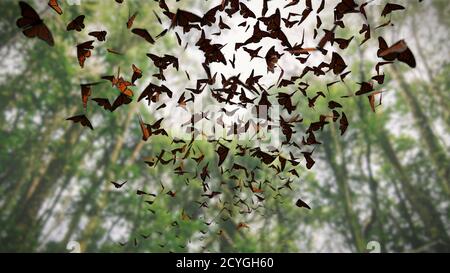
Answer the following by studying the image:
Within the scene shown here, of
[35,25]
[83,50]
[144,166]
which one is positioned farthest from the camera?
[144,166]

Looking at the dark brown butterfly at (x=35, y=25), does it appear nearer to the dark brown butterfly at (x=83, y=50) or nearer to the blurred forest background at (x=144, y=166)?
the dark brown butterfly at (x=83, y=50)

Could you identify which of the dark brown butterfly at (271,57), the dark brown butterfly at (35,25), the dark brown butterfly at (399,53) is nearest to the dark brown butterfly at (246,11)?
the dark brown butterfly at (271,57)

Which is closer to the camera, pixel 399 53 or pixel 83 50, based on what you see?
pixel 399 53

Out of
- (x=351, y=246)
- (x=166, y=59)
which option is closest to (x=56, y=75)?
(x=166, y=59)

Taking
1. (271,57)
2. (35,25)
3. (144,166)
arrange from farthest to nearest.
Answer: (144,166), (271,57), (35,25)

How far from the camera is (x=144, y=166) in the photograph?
1312cm

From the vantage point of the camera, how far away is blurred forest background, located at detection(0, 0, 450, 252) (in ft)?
31.5

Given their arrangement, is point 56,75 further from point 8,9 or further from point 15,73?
point 8,9

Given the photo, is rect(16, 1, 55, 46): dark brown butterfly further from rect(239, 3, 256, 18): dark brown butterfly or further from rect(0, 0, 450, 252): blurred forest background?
rect(0, 0, 450, 252): blurred forest background

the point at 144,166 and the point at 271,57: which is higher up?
the point at 144,166

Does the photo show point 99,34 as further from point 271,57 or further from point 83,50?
point 271,57

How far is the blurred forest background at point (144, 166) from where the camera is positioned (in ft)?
31.5

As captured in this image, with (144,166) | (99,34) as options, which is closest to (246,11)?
(99,34)

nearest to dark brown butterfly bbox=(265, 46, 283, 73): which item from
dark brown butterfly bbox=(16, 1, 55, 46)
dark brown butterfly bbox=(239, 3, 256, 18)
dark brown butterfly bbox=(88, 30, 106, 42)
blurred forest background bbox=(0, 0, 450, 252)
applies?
dark brown butterfly bbox=(239, 3, 256, 18)
